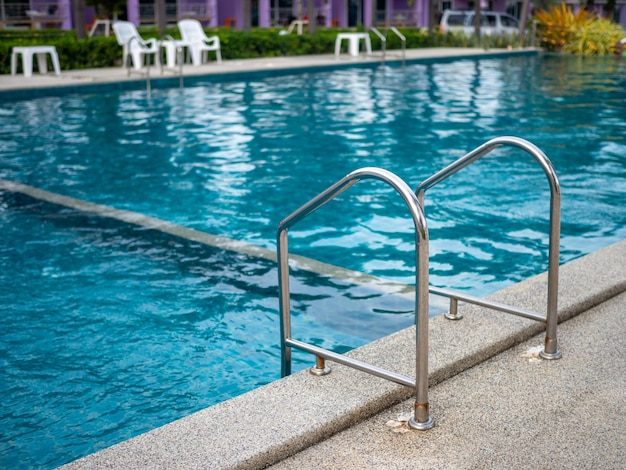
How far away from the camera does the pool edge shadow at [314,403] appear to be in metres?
2.70

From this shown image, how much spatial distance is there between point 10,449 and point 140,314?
161 cm

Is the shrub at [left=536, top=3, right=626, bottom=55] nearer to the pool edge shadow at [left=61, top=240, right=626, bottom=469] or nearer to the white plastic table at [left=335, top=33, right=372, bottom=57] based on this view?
the white plastic table at [left=335, top=33, right=372, bottom=57]

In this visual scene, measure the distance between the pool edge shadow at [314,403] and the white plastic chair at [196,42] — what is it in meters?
16.8

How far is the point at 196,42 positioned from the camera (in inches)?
804

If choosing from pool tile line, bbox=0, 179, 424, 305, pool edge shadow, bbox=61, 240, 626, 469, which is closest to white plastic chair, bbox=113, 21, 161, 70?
pool tile line, bbox=0, 179, 424, 305

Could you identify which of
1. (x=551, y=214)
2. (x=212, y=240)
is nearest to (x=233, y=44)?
(x=212, y=240)

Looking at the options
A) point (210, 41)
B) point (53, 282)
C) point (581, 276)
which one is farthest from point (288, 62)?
point (581, 276)

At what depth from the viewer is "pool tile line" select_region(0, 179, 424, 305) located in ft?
18.4

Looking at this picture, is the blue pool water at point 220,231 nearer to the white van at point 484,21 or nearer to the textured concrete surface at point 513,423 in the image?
the textured concrete surface at point 513,423

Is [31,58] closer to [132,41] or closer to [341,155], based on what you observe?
[132,41]

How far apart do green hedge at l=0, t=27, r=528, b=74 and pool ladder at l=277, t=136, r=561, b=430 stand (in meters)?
16.9

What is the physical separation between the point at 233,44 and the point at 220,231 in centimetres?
1671

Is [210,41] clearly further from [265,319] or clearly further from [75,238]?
[265,319]

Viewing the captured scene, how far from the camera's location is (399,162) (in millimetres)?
9766
